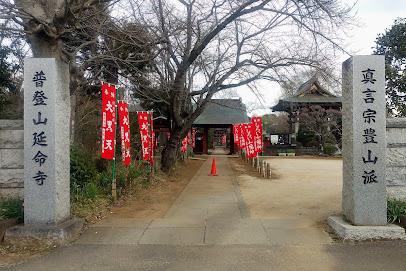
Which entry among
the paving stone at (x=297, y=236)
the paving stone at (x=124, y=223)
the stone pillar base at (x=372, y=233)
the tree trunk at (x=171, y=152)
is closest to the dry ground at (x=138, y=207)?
the paving stone at (x=124, y=223)

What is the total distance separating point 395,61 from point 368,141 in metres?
10.5

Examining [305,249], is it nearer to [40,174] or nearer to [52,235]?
[52,235]

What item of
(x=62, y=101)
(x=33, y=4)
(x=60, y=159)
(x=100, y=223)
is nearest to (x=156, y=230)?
(x=100, y=223)

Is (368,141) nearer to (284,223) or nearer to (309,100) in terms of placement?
(284,223)

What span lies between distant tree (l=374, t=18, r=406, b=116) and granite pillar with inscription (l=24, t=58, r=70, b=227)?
480 inches

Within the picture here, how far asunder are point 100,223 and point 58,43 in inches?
170

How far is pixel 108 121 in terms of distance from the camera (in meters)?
7.46

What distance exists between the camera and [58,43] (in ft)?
23.0

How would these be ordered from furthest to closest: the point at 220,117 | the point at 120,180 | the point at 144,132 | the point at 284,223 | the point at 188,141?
1. the point at 220,117
2. the point at 188,141
3. the point at 144,132
4. the point at 120,180
5. the point at 284,223

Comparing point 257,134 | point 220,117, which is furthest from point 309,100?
point 257,134

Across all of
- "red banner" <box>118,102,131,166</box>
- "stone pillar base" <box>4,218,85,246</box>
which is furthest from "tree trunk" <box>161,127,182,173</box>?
"stone pillar base" <box>4,218,85,246</box>

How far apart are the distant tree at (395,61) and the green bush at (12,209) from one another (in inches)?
510

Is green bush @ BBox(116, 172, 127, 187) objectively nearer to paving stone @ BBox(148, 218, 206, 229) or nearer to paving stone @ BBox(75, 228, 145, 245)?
paving stone @ BBox(148, 218, 206, 229)

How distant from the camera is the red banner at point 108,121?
731cm
